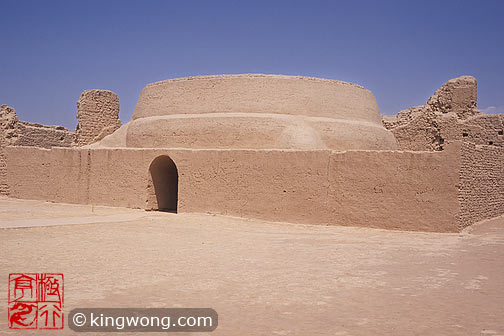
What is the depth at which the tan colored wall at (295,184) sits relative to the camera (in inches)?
364

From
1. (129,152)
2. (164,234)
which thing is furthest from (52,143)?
(164,234)

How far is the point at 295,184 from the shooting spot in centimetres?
1052

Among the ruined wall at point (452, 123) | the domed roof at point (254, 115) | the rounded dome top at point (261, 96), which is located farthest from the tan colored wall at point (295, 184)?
the ruined wall at point (452, 123)

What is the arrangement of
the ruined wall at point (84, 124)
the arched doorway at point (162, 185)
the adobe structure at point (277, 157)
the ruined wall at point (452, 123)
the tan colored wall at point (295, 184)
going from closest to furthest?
the tan colored wall at point (295, 184) → the adobe structure at point (277, 157) → the arched doorway at point (162, 185) → the ruined wall at point (452, 123) → the ruined wall at point (84, 124)

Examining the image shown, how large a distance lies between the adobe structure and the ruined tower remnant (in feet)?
0.14

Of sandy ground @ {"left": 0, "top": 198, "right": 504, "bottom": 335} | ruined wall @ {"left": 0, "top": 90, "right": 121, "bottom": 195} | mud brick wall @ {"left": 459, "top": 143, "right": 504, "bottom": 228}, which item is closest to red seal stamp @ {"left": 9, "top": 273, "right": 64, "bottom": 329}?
sandy ground @ {"left": 0, "top": 198, "right": 504, "bottom": 335}

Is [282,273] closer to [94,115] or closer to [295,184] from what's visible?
[295,184]

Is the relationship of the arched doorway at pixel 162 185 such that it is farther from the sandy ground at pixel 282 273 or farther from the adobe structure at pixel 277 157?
the sandy ground at pixel 282 273

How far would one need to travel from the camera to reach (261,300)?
4.48 metres

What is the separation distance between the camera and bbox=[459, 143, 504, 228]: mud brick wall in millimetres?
9266

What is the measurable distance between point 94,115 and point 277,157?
31.5ft

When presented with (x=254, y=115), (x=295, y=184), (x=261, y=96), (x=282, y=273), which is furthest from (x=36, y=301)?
(x=261, y=96)

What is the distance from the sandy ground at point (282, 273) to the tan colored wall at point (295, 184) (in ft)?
1.88

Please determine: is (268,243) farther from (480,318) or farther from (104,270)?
(480,318)
